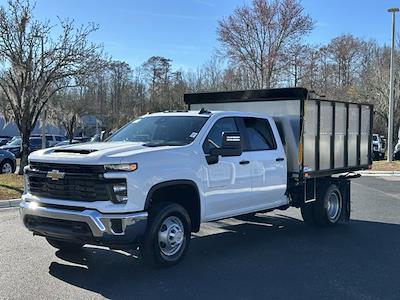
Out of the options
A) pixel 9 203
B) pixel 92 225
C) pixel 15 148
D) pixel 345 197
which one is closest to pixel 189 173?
pixel 92 225

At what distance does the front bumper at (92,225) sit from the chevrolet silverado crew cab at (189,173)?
0.04 feet

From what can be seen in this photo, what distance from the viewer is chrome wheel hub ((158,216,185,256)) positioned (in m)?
6.37

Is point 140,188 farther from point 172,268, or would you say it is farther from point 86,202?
point 172,268

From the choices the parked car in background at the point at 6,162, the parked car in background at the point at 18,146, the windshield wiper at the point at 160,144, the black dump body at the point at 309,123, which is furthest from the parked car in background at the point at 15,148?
the windshield wiper at the point at 160,144

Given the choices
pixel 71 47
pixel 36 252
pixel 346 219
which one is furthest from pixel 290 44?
pixel 36 252

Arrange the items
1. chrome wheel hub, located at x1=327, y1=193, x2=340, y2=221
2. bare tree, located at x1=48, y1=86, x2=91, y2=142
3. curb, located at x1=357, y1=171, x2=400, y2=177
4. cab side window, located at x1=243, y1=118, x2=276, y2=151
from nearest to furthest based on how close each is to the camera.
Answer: cab side window, located at x1=243, y1=118, x2=276, y2=151 < chrome wheel hub, located at x1=327, y1=193, x2=340, y2=221 < curb, located at x1=357, y1=171, x2=400, y2=177 < bare tree, located at x1=48, y1=86, x2=91, y2=142

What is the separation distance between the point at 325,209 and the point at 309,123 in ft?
5.79

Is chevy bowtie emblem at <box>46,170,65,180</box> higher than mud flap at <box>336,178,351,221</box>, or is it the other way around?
chevy bowtie emblem at <box>46,170,65,180</box>

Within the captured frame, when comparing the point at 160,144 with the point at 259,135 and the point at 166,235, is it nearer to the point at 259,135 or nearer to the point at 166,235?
the point at 166,235

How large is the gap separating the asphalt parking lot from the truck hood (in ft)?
4.56

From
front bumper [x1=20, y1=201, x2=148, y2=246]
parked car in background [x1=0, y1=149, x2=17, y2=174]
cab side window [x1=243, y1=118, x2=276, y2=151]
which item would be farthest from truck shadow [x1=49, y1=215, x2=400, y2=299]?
parked car in background [x1=0, y1=149, x2=17, y2=174]

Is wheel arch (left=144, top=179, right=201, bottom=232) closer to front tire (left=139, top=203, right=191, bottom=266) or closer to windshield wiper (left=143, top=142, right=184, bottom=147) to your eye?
front tire (left=139, top=203, right=191, bottom=266)

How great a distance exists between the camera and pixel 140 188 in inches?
233

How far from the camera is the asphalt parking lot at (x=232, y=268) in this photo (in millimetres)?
5523
